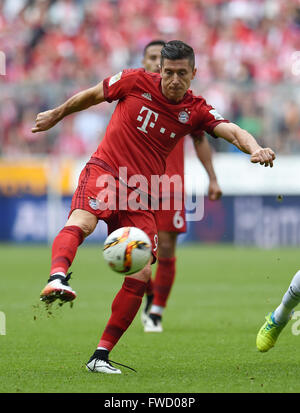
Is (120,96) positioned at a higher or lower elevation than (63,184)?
lower

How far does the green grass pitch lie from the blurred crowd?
447 cm

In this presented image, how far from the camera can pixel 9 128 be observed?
1922 centimetres

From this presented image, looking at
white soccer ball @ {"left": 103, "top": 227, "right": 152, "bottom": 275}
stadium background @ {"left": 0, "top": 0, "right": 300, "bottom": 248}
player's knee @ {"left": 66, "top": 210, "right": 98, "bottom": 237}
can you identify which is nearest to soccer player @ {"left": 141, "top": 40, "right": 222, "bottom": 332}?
player's knee @ {"left": 66, "top": 210, "right": 98, "bottom": 237}

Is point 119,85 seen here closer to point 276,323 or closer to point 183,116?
point 183,116

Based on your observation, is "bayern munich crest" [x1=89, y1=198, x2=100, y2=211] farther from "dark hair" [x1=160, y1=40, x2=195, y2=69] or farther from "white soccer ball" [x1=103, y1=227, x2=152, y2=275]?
"dark hair" [x1=160, y1=40, x2=195, y2=69]

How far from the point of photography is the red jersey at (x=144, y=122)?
6059mm

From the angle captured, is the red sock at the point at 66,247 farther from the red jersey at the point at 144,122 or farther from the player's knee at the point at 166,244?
the player's knee at the point at 166,244

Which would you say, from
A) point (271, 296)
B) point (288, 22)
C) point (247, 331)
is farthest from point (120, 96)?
point (288, 22)

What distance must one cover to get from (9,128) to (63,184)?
6.15 feet

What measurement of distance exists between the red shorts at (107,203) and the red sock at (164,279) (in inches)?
98.9

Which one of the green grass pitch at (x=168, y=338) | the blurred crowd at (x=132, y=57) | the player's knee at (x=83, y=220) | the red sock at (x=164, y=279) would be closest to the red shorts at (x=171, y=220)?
the red sock at (x=164, y=279)

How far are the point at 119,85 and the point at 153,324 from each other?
290 cm

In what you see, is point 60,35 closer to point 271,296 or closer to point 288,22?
point 288,22

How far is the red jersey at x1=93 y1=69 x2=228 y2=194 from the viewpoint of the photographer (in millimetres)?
6059
